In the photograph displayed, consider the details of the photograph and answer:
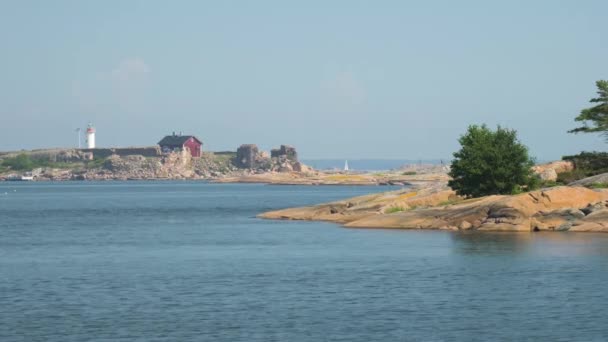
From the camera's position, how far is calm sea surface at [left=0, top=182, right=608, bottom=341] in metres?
32.2

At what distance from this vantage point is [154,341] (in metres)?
30.6

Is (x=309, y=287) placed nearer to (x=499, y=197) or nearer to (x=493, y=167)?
(x=499, y=197)

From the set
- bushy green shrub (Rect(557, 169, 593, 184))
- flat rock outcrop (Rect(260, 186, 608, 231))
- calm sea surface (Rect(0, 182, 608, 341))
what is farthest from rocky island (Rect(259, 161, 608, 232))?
bushy green shrub (Rect(557, 169, 593, 184))

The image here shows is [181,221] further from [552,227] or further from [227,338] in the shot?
[227,338]

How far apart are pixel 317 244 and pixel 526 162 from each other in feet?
80.0

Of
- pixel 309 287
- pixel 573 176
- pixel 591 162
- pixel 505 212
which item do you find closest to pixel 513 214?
pixel 505 212

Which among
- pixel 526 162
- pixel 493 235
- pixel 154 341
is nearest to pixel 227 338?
pixel 154 341

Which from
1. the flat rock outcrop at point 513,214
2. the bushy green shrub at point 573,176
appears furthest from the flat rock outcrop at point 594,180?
the flat rock outcrop at point 513,214

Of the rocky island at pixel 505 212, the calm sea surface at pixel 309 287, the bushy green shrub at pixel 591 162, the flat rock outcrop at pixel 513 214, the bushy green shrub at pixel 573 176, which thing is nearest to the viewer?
the calm sea surface at pixel 309 287

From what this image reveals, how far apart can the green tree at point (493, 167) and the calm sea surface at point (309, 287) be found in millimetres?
11132

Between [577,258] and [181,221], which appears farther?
[181,221]

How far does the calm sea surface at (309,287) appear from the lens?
32.2 metres

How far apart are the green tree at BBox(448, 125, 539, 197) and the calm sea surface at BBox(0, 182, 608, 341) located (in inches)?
438

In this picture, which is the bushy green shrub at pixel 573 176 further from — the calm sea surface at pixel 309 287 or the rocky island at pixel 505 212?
the calm sea surface at pixel 309 287
